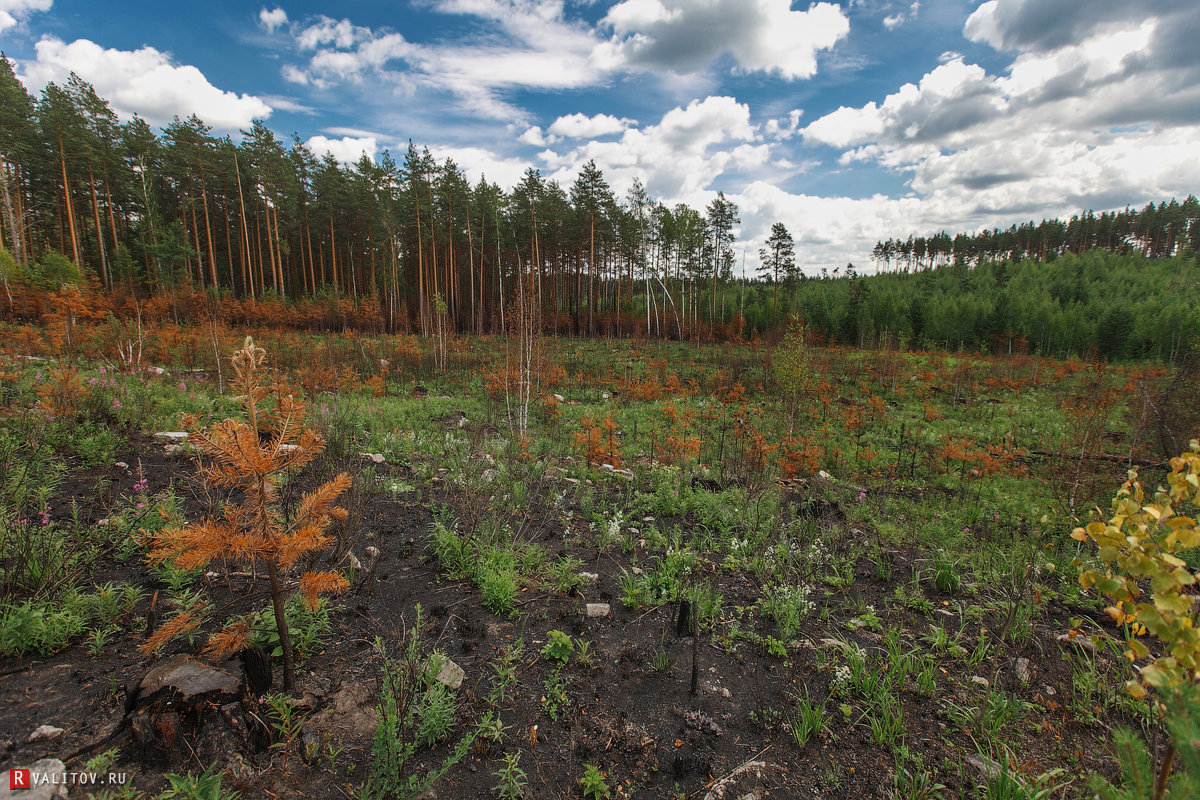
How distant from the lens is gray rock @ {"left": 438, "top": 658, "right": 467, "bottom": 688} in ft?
8.55

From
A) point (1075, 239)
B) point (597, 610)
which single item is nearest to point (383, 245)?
point (597, 610)

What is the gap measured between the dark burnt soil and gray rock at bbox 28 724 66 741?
26 mm

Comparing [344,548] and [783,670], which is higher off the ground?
[344,548]

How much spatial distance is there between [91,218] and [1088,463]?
1726 inches

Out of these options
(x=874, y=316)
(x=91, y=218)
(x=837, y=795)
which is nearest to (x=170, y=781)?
(x=837, y=795)

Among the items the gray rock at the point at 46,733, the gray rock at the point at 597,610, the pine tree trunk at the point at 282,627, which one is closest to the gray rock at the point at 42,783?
the gray rock at the point at 46,733

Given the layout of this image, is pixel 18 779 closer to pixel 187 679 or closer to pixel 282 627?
pixel 187 679

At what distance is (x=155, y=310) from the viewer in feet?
65.5

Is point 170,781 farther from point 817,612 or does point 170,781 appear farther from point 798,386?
point 798,386

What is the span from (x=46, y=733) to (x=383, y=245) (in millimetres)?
31403

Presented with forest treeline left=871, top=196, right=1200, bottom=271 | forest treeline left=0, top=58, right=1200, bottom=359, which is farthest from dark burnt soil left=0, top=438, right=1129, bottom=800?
forest treeline left=871, top=196, right=1200, bottom=271

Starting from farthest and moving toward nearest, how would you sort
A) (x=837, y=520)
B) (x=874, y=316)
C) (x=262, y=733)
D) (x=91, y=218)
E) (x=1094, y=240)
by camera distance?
(x=1094, y=240), (x=874, y=316), (x=91, y=218), (x=837, y=520), (x=262, y=733)

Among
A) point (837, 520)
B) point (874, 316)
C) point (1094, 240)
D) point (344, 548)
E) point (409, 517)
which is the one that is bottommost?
point (837, 520)

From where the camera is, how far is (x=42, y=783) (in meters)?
1.69
